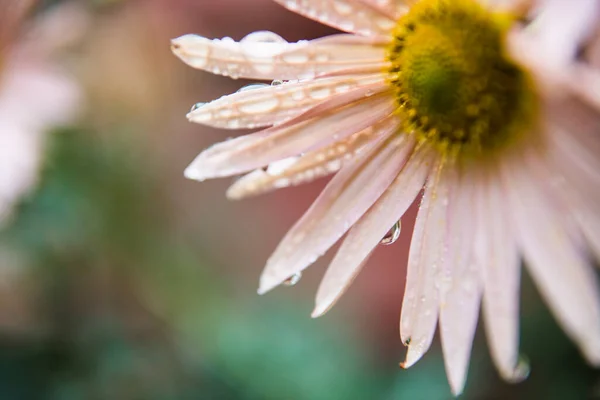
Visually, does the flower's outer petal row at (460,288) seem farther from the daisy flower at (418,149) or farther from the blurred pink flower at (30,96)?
the blurred pink flower at (30,96)

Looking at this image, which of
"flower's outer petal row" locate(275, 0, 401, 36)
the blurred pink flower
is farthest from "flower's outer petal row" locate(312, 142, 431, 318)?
the blurred pink flower

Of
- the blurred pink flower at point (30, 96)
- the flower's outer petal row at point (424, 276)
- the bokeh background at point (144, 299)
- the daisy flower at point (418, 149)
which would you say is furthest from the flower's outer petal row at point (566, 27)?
the blurred pink flower at point (30, 96)

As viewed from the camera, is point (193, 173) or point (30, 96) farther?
point (30, 96)

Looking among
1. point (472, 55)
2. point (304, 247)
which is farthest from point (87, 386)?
point (472, 55)

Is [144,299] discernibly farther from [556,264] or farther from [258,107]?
[556,264]

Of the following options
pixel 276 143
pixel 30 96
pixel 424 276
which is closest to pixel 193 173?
pixel 276 143
